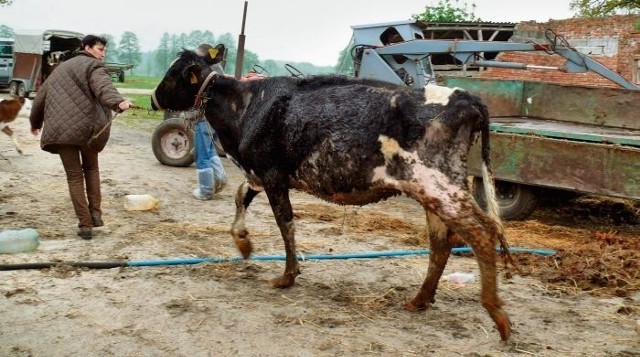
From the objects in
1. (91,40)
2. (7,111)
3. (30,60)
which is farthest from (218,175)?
(30,60)

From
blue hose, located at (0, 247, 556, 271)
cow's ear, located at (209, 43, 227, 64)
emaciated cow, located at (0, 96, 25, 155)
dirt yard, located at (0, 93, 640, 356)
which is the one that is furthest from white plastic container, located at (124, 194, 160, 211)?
emaciated cow, located at (0, 96, 25, 155)

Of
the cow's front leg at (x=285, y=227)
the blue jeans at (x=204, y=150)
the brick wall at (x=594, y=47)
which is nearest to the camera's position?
the cow's front leg at (x=285, y=227)

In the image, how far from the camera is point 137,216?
7.48 metres

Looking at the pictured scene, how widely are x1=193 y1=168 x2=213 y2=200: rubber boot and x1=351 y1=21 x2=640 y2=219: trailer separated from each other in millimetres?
3424

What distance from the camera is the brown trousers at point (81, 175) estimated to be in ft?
20.6

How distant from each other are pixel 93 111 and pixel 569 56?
25.0ft

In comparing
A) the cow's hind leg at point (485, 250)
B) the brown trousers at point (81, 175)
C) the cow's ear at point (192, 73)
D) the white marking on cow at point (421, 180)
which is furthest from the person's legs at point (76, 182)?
the cow's hind leg at point (485, 250)

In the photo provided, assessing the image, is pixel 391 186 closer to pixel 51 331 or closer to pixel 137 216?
pixel 51 331

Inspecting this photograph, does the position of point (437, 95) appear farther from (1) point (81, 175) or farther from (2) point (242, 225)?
(1) point (81, 175)

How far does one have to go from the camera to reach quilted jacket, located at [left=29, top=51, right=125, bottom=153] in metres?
6.07

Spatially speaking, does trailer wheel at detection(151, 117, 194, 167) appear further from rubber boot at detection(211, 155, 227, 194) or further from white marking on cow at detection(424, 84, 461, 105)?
white marking on cow at detection(424, 84, 461, 105)

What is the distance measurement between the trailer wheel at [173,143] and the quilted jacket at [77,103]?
15.1 ft

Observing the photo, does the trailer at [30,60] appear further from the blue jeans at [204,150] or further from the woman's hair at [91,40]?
the woman's hair at [91,40]

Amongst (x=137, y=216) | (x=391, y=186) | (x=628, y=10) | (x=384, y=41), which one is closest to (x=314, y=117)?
(x=391, y=186)
